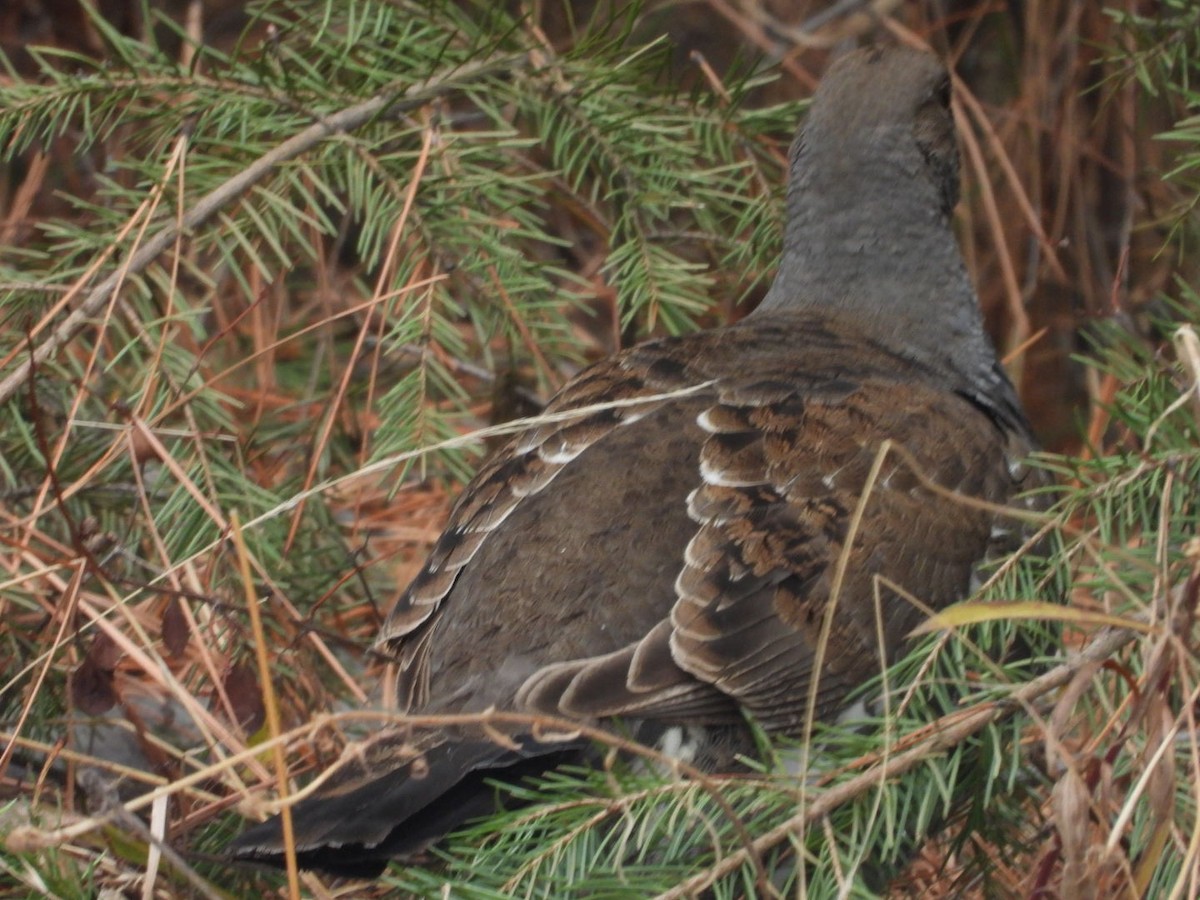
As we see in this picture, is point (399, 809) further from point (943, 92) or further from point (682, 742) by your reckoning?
point (943, 92)

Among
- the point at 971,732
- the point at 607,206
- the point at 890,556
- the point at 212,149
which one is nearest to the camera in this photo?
the point at 971,732

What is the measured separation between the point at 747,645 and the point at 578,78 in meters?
1.40

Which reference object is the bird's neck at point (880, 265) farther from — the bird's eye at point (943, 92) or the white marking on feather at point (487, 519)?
the white marking on feather at point (487, 519)

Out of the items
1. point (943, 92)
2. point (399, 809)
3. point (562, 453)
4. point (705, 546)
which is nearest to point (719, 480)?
point (705, 546)

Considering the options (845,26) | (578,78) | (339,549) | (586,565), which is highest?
(578,78)

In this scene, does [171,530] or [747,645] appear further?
[171,530]

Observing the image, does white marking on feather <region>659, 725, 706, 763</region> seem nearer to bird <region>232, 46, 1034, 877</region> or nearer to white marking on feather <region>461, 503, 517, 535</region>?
bird <region>232, 46, 1034, 877</region>

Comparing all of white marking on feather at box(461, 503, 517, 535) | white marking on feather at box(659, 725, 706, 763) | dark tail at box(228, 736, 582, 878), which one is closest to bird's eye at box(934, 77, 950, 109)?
white marking on feather at box(461, 503, 517, 535)

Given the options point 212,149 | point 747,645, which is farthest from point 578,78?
point 747,645

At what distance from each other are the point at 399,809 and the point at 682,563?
0.69 meters

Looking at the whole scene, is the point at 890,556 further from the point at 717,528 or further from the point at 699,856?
the point at 699,856

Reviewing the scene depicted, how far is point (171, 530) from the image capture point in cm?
313

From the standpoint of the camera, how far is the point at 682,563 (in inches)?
107

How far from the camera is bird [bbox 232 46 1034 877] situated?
7.98 ft
